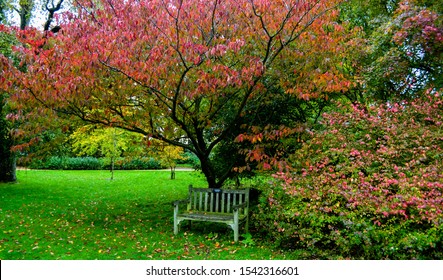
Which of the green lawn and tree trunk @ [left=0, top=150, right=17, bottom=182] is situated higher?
tree trunk @ [left=0, top=150, right=17, bottom=182]

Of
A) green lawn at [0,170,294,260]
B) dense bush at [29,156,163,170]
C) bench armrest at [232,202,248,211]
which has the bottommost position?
green lawn at [0,170,294,260]

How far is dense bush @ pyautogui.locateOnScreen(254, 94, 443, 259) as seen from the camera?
14.8ft

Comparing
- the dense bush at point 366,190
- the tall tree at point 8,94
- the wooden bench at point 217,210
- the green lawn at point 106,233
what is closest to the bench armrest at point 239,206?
the wooden bench at point 217,210

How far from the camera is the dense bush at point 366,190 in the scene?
177 inches

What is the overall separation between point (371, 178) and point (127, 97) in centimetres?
443


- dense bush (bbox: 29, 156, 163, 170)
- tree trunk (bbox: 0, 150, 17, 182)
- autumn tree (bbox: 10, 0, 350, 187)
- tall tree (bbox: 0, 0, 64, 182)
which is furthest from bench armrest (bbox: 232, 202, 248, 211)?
dense bush (bbox: 29, 156, 163, 170)

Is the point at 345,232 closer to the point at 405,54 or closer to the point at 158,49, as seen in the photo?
the point at 158,49

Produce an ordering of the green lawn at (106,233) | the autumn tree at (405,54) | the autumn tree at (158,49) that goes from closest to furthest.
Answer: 1. the green lawn at (106,233)
2. the autumn tree at (158,49)
3. the autumn tree at (405,54)

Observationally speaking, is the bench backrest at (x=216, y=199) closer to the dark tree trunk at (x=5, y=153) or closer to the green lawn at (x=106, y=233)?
the green lawn at (x=106, y=233)

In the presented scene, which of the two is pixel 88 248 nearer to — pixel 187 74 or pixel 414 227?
pixel 187 74

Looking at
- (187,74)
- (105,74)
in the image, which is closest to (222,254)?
(187,74)

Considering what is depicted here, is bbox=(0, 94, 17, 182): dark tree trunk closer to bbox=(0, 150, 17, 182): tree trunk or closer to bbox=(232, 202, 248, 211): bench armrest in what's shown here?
bbox=(0, 150, 17, 182): tree trunk

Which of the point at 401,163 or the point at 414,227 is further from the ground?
the point at 401,163
